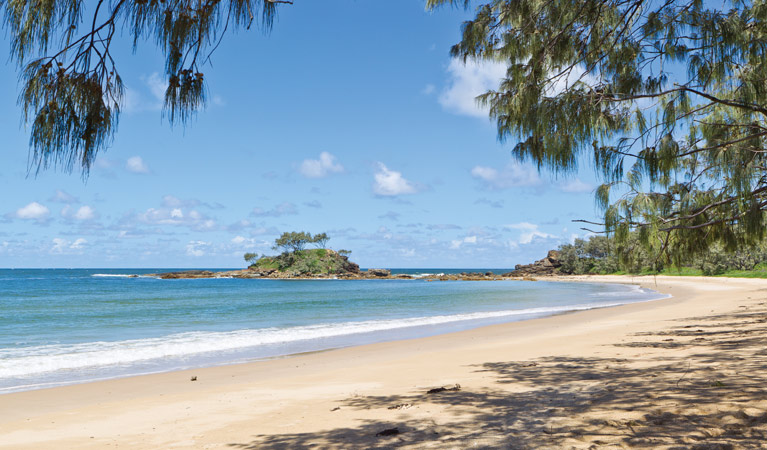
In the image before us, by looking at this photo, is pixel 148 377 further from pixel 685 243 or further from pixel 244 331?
pixel 685 243

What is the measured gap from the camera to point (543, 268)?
92.4m

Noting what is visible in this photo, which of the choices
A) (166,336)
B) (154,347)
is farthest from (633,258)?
(166,336)

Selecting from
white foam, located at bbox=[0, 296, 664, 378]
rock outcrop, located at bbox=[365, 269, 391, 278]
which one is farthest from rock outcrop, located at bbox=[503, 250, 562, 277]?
white foam, located at bbox=[0, 296, 664, 378]

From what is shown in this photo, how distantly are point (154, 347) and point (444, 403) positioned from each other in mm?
10568

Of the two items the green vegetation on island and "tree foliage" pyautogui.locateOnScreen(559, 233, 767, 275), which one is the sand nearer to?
"tree foliage" pyautogui.locateOnScreen(559, 233, 767, 275)

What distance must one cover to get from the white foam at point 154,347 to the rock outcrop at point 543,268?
74.4 m

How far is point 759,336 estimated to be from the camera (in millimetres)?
8891

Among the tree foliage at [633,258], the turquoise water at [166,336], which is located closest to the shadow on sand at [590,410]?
the tree foliage at [633,258]

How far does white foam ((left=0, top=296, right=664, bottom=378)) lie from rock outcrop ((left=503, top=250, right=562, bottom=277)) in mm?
74383

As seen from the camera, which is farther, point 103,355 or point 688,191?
point 103,355

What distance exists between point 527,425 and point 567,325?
1331 cm

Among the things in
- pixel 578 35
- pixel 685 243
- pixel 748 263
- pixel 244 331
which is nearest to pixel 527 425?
pixel 578 35

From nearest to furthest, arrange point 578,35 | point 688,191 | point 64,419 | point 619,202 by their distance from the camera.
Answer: point 578,35 → point 64,419 → point 619,202 → point 688,191

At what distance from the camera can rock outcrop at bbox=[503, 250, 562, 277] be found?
3545 inches
